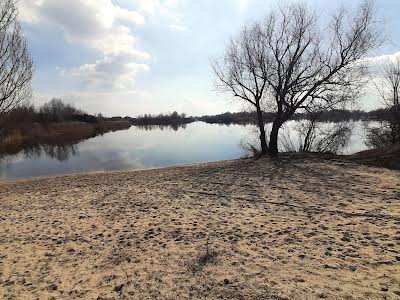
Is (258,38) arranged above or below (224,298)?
above

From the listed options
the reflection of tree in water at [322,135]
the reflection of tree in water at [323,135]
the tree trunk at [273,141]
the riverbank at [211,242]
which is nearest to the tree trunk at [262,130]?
the tree trunk at [273,141]

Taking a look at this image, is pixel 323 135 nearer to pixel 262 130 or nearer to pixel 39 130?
pixel 262 130

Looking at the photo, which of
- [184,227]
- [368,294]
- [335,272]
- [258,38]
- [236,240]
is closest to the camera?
[368,294]

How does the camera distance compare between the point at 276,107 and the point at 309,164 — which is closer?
the point at 309,164

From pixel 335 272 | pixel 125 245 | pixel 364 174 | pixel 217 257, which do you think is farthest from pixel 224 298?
pixel 364 174

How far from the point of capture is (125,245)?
643cm

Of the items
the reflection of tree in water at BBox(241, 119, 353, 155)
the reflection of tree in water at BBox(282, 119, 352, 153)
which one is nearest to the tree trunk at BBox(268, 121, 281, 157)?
the reflection of tree in water at BBox(241, 119, 353, 155)

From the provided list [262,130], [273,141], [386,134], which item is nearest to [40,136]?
[262,130]

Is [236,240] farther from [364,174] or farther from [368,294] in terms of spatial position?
[364,174]

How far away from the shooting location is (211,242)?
6254 millimetres

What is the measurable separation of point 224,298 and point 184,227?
2.93 meters

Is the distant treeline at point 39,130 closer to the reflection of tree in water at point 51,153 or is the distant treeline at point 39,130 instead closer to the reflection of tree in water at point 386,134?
the reflection of tree in water at point 51,153

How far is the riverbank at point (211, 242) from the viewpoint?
4.70 m

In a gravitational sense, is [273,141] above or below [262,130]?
below
